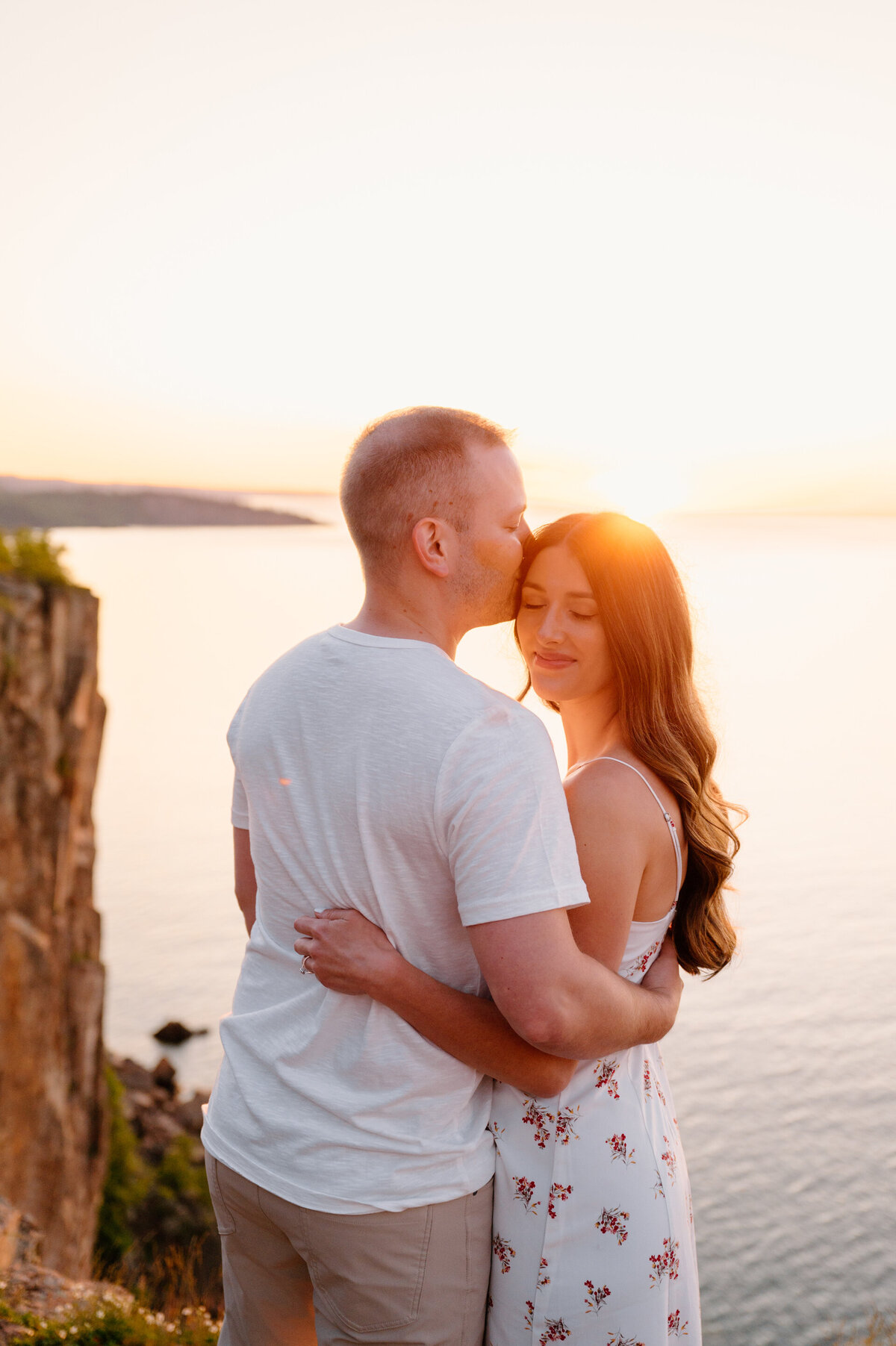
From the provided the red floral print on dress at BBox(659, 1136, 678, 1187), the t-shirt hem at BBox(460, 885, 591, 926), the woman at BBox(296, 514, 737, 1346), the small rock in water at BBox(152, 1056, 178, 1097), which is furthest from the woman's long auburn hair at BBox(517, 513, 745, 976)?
the small rock in water at BBox(152, 1056, 178, 1097)

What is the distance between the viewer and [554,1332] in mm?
2205

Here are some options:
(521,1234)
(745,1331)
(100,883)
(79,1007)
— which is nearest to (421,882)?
(521,1234)

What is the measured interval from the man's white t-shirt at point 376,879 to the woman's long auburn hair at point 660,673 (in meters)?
0.70

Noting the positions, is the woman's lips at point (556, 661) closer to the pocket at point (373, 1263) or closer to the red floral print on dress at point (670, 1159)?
the red floral print on dress at point (670, 1159)

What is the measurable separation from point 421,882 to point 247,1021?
57 cm

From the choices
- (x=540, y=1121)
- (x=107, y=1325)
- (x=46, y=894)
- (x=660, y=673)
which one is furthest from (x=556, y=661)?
(x=46, y=894)

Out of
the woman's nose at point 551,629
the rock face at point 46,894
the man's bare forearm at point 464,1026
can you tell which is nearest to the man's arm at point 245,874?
the man's bare forearm at point 464,1026

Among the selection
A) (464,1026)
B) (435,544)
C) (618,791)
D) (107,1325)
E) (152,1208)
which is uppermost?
(435,544)

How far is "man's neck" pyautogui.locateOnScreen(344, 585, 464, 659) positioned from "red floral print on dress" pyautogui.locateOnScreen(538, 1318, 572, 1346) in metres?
1.49

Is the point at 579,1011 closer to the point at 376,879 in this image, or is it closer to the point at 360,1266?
the point at 376,879

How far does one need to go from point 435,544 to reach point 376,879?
721 mm

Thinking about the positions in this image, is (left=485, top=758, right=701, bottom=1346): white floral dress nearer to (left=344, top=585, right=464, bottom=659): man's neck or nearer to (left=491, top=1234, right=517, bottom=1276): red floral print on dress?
(left=491, top=1234, right=517, bottom=1276): red floral print on dress

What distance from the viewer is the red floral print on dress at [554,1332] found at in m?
2.20

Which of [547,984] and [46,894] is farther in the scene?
[46,894]
